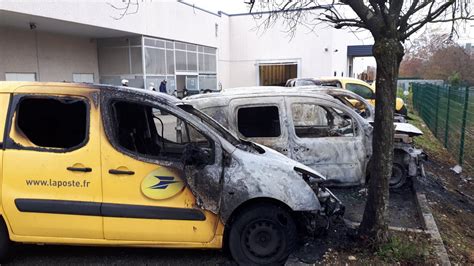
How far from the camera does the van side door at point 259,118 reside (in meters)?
5.82

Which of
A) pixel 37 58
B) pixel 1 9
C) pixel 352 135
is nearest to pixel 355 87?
pixel 352 135

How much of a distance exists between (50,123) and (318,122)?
4.41m

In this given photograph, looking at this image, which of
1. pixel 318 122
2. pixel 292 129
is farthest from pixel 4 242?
pixel 318 122

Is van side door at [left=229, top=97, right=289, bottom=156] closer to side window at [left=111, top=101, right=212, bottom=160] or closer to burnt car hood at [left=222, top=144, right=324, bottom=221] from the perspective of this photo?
side window at [left=111, top=101, right=212, bottom=160]

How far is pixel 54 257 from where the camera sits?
13.5 feet

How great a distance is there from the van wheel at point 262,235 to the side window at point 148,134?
77 centimetres

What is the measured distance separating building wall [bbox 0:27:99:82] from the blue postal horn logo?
1592 centimetres

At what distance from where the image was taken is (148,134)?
4707mm

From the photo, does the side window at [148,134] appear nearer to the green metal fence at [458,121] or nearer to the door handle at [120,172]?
the door handle at [120,172]

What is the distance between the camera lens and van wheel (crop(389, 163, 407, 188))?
6.64 metres

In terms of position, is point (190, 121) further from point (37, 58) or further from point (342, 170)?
point (37, 58)

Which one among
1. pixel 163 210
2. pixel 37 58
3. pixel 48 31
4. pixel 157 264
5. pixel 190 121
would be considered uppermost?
pixel 48 31

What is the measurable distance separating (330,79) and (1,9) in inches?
450

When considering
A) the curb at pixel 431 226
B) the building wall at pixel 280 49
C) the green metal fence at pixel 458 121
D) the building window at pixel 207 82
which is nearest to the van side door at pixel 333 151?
the curb at pixel 431 226
